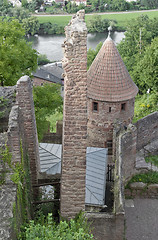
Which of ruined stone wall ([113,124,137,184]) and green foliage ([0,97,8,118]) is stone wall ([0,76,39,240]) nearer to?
green foliage ([0,97,8,118])

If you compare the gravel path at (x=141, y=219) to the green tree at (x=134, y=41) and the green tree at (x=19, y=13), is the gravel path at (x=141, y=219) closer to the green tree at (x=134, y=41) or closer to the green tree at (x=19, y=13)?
the green tree at (x=134, y=41)

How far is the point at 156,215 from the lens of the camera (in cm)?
1828

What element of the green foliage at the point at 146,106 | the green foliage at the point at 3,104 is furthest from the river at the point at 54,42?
the green foliage at the point at 3,104

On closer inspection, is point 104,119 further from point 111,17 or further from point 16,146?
point 111,17

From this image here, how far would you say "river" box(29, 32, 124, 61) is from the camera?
70006 millimetres

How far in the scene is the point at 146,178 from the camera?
67.0 feet

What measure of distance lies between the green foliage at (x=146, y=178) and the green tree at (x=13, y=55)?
8.72 metres

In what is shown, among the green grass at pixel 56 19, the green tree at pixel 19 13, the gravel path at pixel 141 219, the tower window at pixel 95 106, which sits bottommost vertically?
the gravel path at pixel 141 219

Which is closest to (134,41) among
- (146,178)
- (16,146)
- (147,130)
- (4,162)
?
(147,130)

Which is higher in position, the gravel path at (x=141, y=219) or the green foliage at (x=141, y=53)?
the green foliage at (x=141, y=53)

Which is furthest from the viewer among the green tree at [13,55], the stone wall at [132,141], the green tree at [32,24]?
the green tree at [32,24]

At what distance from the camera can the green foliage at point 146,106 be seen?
106ft

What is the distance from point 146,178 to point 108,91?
5.52 m

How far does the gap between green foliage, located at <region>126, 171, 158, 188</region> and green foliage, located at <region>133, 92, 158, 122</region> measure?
1123 centimetres
